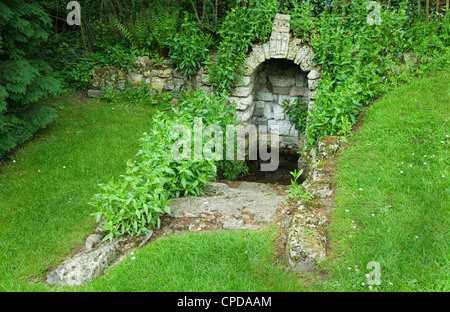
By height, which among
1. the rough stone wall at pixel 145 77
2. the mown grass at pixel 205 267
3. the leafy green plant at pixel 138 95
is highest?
the rough stone wall at pixel 145 77

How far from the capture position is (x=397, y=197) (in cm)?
418

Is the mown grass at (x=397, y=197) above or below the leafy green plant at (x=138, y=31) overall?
below

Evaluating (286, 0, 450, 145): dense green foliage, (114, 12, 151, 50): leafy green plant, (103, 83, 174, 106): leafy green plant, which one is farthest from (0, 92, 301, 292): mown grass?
(286, 0, 450, 145): dense green foliage

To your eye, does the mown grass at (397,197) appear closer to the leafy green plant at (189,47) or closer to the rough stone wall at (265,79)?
the rough stone wall at (265,79)

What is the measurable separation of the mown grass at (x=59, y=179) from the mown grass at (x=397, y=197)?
2.72 meters

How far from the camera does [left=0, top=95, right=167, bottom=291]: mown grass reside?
13.2 feet

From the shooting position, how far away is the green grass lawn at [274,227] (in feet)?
11.1

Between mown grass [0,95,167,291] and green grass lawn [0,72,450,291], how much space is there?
16 millimetres

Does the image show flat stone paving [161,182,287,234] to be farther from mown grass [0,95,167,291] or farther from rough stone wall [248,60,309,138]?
rough stone wall [248,60,309,138]

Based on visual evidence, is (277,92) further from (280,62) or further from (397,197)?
(397,197)

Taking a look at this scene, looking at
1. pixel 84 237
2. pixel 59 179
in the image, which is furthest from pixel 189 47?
pixel 84 237

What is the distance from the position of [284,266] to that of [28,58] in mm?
5294

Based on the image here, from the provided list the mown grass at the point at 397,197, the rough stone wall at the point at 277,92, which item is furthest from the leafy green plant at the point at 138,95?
the mown grass at the point at 397,197
